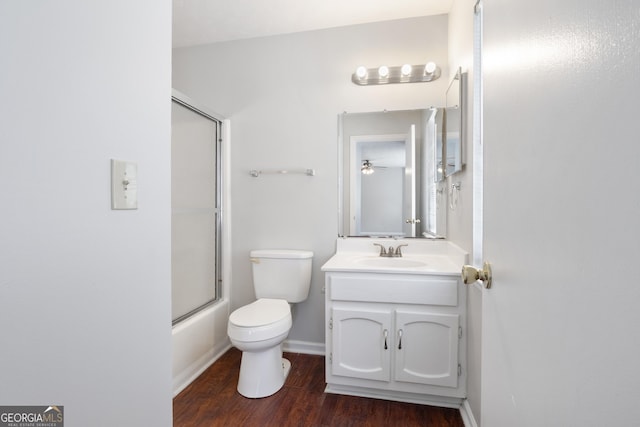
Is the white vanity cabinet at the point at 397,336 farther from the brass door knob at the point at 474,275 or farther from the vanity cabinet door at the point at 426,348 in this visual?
the brass door knob at the point at 474,275

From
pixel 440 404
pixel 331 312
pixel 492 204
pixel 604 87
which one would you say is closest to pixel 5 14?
pixel 604 87

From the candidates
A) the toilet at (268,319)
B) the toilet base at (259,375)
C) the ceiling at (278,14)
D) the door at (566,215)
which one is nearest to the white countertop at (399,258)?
the toilet at (268,319)

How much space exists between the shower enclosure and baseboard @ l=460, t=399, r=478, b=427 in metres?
1.79

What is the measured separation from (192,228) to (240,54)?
4.83ft

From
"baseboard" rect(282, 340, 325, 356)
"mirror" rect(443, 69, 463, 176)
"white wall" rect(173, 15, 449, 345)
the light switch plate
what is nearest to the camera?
the light switch plate

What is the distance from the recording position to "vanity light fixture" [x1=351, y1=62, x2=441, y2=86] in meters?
2.19

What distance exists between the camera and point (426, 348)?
1.72 m

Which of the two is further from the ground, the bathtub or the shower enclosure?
the shower enclosure

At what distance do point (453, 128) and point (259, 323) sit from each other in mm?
1623

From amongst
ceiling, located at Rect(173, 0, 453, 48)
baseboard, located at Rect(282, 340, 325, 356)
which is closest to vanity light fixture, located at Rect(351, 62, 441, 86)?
ceiling, located at Rect(173, 0, 453, 48)

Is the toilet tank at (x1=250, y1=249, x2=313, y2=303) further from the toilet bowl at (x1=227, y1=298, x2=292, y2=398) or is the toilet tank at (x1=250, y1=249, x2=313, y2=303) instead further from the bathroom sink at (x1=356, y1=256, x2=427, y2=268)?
the bathroom sink at (x1=356, y1=256, x2=427, y2=268)

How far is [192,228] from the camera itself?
2.21 meters

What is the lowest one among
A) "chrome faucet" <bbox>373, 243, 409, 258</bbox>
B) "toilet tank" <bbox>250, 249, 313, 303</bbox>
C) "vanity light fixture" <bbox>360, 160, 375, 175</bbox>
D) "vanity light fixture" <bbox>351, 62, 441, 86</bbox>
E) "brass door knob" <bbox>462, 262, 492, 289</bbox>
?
"toilet tank" <bbox>250, 249, 313, 303</bbox>

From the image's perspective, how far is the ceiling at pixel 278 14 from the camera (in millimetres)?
2090
